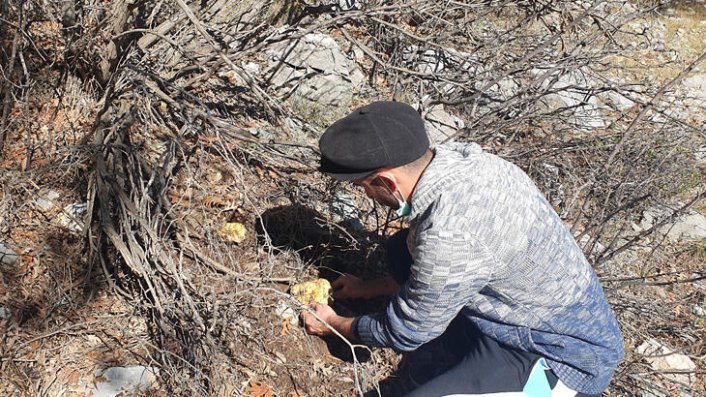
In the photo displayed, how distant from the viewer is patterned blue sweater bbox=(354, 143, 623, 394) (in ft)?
7.29

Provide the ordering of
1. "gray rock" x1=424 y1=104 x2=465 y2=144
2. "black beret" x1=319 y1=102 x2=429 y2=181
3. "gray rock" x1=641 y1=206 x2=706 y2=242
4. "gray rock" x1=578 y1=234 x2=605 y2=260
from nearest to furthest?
"black beret" x1=319 y1=102 x2=429 y2=181 → "gray rock" x1=578 y1=234 x2=605 y2=260 → "gray rock" x1=424 y1=104 x2=465 y2=144 → "gray rock" x1=641 y1=206 x2=706 y2=242

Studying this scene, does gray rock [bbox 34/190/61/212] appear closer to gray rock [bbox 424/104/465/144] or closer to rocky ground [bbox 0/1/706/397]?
rocky ground [bbox 0/1/706/397]

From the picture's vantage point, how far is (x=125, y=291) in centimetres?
294

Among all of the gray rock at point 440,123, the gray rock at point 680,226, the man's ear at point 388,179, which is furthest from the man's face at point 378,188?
the gray rock at point 680,226

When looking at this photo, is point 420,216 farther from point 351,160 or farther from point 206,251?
point 206,251

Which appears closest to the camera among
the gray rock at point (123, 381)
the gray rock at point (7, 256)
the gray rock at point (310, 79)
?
the gray rock at point (123, 381)

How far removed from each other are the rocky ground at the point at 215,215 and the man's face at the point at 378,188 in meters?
0.66

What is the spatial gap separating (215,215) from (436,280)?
4.85 ft

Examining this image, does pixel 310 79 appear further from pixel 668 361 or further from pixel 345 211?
pixel 668 361

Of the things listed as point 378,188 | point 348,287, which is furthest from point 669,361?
point 378,188

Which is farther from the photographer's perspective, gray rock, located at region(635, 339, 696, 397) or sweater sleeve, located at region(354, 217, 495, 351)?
gray rock, located at region(635, 339, 696, 397)

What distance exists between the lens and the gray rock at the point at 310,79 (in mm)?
4254

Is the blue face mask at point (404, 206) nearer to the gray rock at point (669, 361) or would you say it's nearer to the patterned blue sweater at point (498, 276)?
the patterned blue sweater at point (498, 276)

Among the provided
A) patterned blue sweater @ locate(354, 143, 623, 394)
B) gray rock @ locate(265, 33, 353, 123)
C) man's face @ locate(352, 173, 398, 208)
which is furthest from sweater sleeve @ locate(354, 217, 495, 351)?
gray rock @ locate(265, 33, 353, 123)
